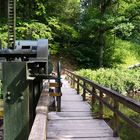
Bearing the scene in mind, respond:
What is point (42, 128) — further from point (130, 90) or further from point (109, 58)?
point (109, 58)

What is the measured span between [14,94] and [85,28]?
25.7 metres

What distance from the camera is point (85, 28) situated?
3088cm

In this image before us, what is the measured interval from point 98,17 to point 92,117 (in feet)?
71.2

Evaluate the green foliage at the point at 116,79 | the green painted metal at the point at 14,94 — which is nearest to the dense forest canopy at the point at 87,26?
the green foliage at the point at 116,79

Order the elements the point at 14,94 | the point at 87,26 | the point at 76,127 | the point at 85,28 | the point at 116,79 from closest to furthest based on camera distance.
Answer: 1. the point at 14,94
2. the point at 76,127
3. the point at 116,79
4. the point at 87,26
5. the point at 85,28

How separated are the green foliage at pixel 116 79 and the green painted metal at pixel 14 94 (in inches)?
545

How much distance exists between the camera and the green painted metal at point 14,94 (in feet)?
18.2

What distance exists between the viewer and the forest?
93.2 ft

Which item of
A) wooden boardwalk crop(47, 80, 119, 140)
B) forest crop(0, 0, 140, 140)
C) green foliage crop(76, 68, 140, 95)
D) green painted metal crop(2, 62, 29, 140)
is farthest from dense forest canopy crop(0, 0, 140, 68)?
green painted metal crop(2, 62, 29, 140)

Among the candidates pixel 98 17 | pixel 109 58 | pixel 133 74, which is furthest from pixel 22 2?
pixel 133 74

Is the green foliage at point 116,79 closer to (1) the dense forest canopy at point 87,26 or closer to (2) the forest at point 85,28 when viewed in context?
(2) the forest at point 85,28

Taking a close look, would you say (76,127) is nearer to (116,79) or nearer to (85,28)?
(116,79)

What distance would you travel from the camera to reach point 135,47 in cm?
3644

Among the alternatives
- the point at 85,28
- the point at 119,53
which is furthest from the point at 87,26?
the point at 119,53
